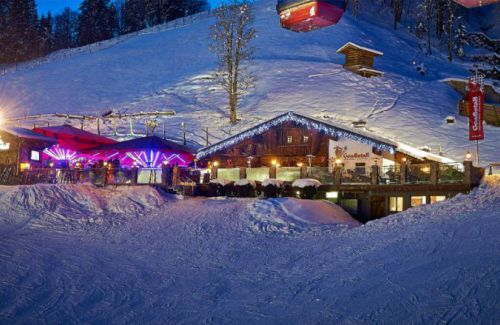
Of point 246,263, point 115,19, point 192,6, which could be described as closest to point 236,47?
point 246,263

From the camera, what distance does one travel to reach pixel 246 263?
53.3 feet

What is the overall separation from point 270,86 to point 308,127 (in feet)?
76.3

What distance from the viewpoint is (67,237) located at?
19406mm

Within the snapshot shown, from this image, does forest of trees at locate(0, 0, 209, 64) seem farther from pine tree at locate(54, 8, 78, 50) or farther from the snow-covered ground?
the snow-covered ground

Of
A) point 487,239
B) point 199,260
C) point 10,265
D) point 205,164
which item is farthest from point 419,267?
point 205,164

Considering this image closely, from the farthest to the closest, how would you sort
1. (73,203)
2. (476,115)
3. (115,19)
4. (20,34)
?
1. (115,19)
2. (20,34)
3. (476,115)
4. (73,203)

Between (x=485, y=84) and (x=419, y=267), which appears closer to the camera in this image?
(x=419, y=267)

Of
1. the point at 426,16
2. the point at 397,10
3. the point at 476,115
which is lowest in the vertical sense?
the point at 476,115

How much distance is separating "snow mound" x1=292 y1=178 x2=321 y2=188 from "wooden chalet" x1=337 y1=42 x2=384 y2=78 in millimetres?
31602

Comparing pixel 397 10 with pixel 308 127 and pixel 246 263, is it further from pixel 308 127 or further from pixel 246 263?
pixel 246 263

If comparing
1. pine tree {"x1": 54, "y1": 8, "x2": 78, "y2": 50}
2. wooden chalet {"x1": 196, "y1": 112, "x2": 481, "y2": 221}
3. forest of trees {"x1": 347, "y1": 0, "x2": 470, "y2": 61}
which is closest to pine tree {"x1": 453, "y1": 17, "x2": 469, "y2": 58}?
forest of trees {"x1": 347, "y1": 0, "x2": 470, "y2": 61}

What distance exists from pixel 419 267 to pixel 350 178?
39.2 ft

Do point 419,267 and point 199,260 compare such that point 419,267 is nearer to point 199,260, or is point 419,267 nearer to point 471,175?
point 199,260

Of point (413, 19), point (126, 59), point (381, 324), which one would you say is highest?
point (413, 19)
